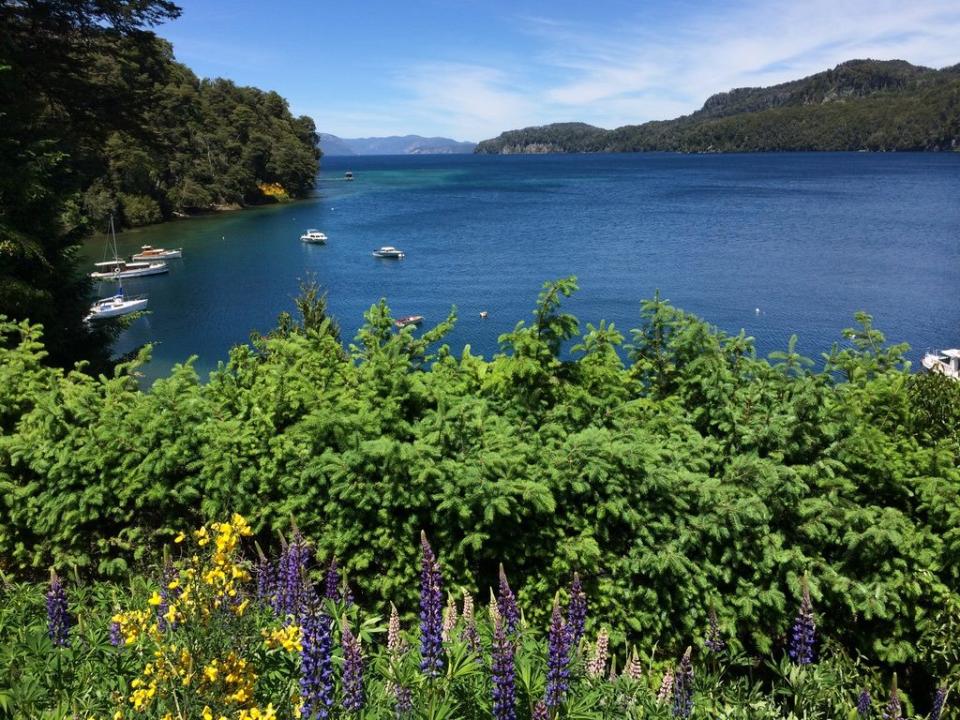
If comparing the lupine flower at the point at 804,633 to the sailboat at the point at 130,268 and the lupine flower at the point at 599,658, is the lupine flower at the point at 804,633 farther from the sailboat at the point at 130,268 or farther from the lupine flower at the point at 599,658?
the sailboat at the point at 130,268

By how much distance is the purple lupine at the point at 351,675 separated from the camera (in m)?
3.22

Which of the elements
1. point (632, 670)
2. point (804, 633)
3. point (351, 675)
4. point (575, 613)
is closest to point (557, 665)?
point (575, 613)

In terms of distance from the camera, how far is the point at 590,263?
5419 centimetres

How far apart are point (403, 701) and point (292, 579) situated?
94 centimetres

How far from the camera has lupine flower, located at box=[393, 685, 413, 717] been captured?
3430mm

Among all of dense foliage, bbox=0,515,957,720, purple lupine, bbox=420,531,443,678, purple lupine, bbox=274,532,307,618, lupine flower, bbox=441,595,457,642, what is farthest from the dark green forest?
purple lupine, bbox=420,531,443,678

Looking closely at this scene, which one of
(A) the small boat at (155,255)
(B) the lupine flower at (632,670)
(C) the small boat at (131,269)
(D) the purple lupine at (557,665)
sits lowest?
(C) the small boat at (131,269)

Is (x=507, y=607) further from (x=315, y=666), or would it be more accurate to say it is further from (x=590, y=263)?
(x=590, y=263)

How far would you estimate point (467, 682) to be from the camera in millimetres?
3764

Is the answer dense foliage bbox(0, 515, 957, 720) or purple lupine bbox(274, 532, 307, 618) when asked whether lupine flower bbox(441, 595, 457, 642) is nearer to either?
dense foliage bbox(0, 515, 957, 720)

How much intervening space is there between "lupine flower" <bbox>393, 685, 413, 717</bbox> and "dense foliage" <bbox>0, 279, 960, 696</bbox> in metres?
1.79

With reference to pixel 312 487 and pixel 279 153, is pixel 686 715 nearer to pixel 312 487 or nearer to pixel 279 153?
pixel 312 487

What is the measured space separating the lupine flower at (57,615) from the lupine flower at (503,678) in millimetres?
2608

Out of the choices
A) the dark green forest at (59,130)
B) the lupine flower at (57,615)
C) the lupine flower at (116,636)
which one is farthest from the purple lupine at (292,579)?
the dark green forest at (59,130)
